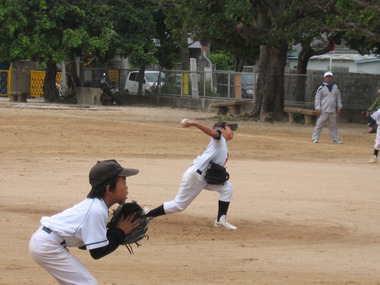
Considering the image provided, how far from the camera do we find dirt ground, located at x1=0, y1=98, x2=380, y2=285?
6793 mm

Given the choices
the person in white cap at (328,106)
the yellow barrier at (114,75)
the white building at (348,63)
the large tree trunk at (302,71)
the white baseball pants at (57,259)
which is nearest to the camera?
the white baseball pants at (57,259)

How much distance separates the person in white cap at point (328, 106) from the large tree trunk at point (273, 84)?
593 centimetres

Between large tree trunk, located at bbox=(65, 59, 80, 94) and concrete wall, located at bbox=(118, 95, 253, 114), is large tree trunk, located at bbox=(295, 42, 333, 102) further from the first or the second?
large tree trunk, located at bbox=(65, 59, 80, 94)

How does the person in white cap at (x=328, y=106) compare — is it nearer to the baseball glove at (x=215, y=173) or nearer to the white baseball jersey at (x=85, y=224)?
the baseball glove at (x=215, y=173)

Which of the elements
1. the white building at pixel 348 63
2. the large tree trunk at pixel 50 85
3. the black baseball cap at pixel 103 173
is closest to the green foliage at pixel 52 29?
the large tree trunk at pixel 50 85

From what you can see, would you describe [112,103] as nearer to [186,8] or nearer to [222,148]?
[186,8]

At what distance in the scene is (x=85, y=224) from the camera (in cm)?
439

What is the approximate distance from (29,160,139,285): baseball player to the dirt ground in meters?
1.88

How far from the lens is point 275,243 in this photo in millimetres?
7887

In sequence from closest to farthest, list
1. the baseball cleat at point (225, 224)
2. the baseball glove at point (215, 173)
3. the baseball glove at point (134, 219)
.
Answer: the baseball glove at point (134, 219), the baseball glove at point (215, 173), the baseball cleat at point (225, 224)

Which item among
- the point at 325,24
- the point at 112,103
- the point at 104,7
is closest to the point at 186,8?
the point at 325,24

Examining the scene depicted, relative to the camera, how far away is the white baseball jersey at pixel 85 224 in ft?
14.3

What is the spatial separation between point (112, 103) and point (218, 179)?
88.3 ft

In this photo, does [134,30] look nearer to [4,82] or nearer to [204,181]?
[4,82]
